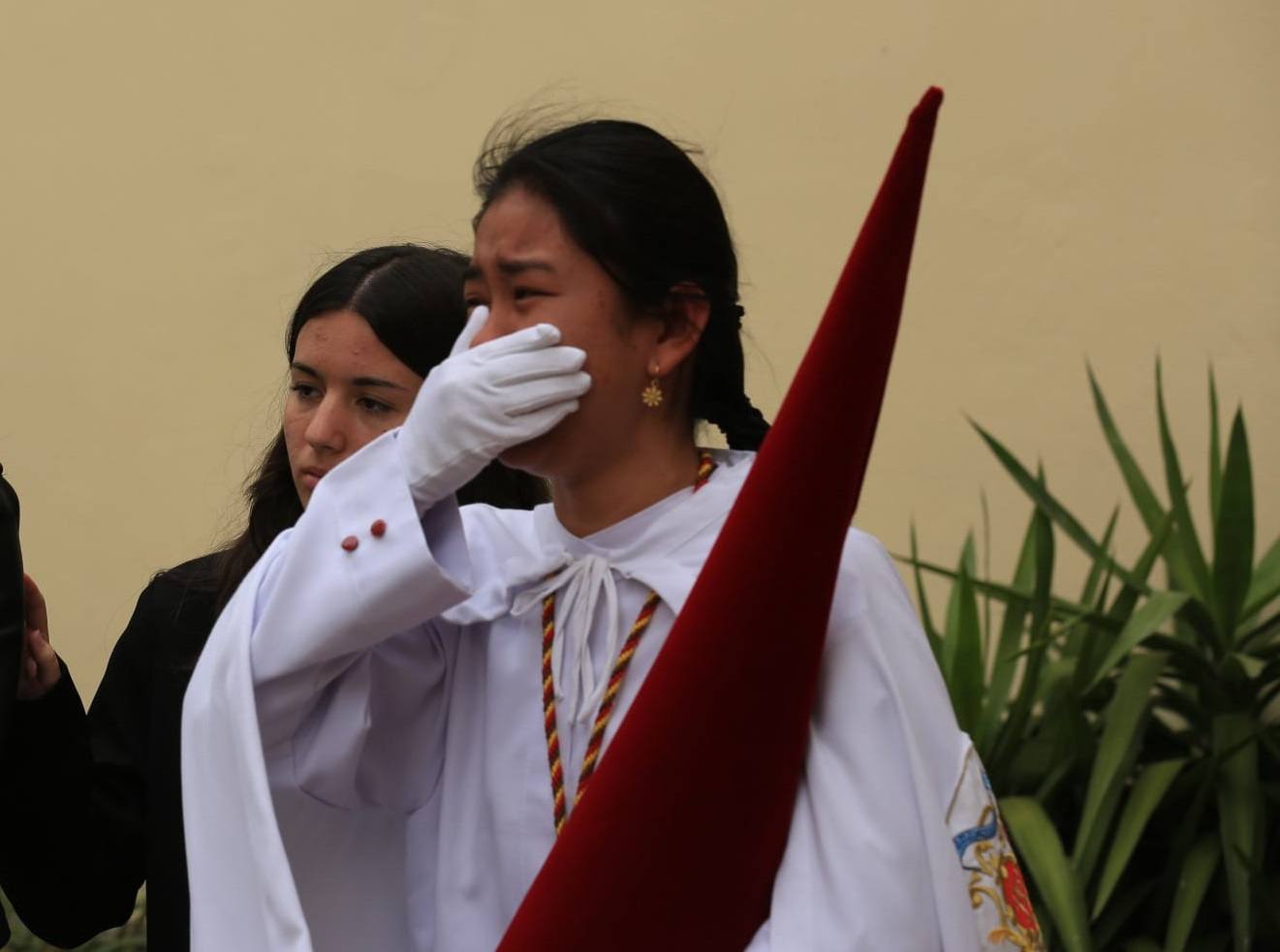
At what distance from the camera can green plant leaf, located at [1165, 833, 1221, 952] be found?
346 centimetres

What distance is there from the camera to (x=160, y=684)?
259 centimetres

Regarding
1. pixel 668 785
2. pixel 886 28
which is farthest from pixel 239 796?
pixel 886 28

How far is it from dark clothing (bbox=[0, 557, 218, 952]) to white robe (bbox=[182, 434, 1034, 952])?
403 millimetres

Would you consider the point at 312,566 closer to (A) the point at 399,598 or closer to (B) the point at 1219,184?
(A) the point at 399,598

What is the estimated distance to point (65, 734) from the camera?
238 cm

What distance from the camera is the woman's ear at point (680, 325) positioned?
2.09 meters

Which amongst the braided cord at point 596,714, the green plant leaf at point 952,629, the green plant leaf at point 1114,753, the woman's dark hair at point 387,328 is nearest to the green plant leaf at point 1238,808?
the green plant leaf at point 1114,753

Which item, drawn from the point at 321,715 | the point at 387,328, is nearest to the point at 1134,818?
the point at 387,328

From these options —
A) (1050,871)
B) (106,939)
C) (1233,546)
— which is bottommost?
(106,939)

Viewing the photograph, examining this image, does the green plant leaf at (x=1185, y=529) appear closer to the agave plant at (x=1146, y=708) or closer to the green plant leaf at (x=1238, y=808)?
the agave plant at (x=1146, y=708)

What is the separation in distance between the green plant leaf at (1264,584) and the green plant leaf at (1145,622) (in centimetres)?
17

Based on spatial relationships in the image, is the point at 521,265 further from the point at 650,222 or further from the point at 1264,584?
the point at 1264,584

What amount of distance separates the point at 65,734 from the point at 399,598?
0.63 m

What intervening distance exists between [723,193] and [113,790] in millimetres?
2135
